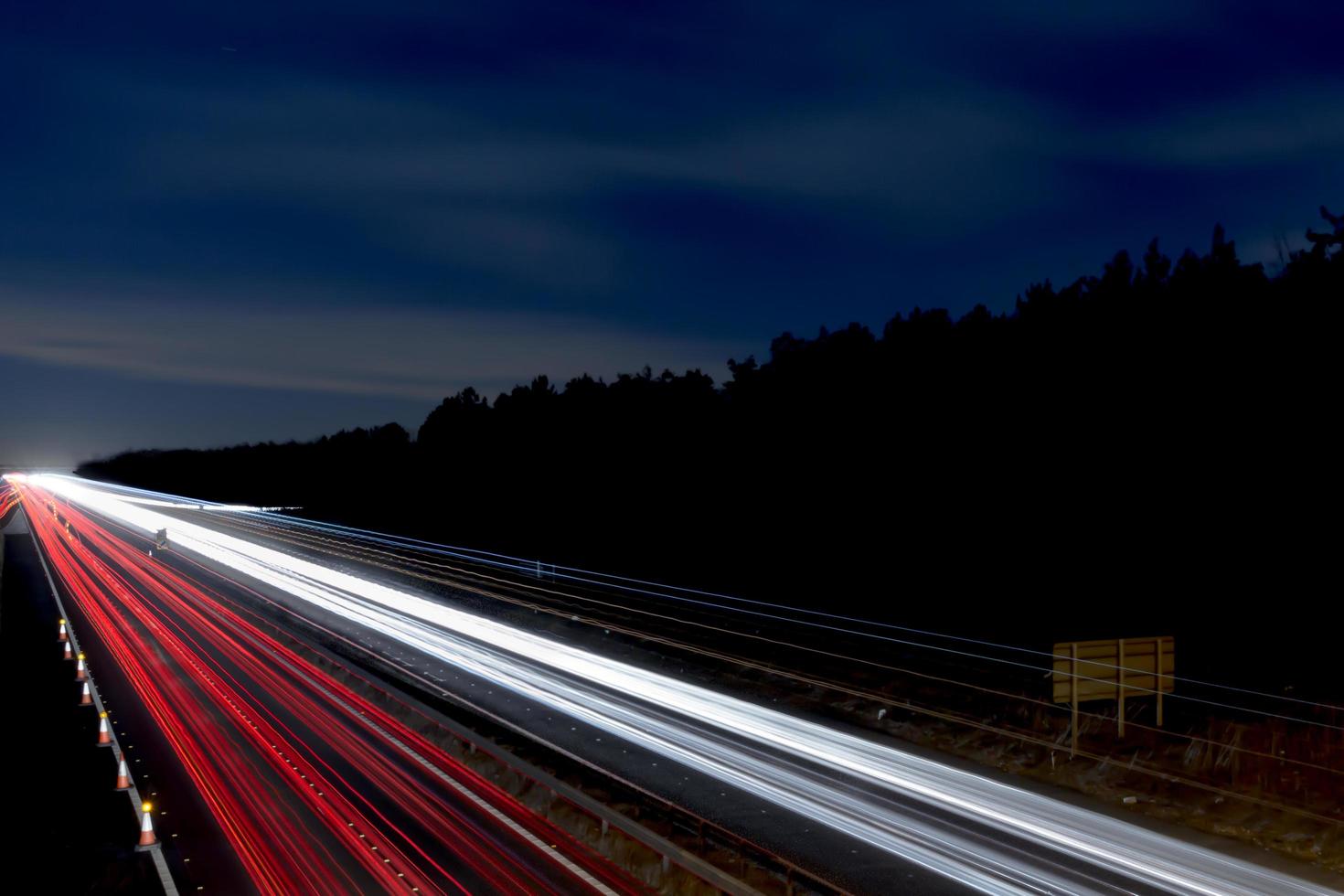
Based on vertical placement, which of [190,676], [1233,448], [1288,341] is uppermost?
[1288,341]

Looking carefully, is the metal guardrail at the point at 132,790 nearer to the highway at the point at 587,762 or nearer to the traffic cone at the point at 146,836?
the traffic cone at the point at 146,836

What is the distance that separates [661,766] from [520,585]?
21964mm

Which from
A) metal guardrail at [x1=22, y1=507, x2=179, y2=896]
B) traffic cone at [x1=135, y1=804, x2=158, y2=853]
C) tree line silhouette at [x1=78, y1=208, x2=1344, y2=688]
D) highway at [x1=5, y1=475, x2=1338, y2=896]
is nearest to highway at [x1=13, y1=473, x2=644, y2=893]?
highway at [x1=5, y1=475, x2=1338, y2=896]

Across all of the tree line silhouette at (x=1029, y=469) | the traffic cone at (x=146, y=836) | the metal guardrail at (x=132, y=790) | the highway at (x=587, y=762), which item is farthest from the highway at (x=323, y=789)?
the tree line silhouette at (x=1029, y=469)

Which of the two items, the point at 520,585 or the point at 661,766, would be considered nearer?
the point at 661,766

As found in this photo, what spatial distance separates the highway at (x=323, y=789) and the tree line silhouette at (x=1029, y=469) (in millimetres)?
13622

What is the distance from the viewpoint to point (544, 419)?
78.6 meters

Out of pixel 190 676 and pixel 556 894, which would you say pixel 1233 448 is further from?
pixel 190 676

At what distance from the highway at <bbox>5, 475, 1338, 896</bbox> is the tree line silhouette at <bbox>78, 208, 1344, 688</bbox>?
939cm

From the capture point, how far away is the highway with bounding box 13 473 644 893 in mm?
11094

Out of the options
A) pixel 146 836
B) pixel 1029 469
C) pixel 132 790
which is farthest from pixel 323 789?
pixel 1029 469

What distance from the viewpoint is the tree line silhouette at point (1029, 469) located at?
24.4 metres

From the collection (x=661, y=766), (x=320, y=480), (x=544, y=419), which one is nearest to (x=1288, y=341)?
(x=661, y=766)

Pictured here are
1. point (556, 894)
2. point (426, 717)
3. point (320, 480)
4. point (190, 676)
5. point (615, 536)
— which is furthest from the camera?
point (320, 480)
